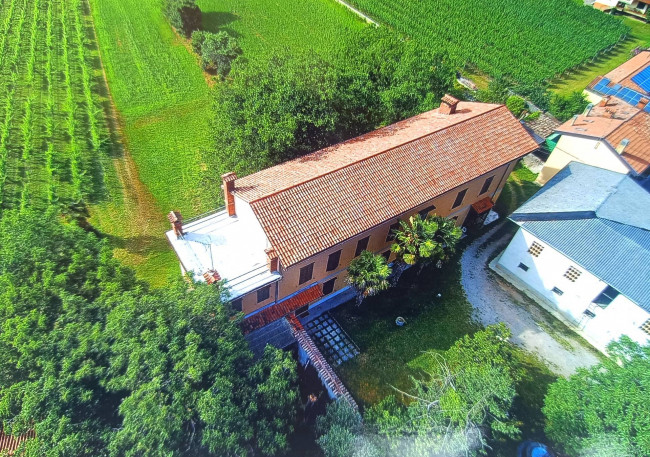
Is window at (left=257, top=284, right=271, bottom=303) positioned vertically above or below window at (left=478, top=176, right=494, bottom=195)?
below

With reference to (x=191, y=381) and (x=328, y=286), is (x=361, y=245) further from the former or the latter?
(x=191, y=381)

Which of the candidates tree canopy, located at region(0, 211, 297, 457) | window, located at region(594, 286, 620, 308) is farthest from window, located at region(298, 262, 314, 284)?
window, located at region(594, 286, 620, 308)

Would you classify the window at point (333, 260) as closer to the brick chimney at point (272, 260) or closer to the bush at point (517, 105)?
the brick chimney at point (272, 260)

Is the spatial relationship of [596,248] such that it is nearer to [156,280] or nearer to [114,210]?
[156,280]

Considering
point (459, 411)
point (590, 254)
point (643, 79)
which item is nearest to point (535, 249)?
point (590, 254)

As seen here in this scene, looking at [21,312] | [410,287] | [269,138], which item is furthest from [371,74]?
[21,312]

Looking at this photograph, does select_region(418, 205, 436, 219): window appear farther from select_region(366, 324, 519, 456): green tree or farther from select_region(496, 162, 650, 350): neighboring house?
select_region(366, 324, 519, 456): green tree
